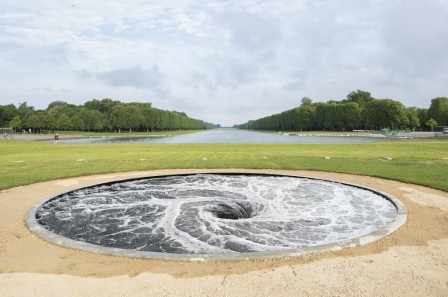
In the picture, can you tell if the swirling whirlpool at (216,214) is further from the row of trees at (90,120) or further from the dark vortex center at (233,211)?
the row of trees at (90,120)

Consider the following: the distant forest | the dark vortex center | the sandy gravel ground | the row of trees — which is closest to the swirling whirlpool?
the dark vortex center

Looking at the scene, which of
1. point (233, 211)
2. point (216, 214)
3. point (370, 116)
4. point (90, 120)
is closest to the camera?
point (216, 214)

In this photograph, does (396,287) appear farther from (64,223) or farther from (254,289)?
(64,223)

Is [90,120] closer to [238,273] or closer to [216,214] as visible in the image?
[216,214]

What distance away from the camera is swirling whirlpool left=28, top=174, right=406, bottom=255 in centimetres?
850

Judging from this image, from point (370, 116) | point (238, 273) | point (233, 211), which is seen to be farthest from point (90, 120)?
point (238, 273)

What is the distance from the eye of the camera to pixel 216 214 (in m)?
11.4

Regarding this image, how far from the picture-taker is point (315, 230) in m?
9.37

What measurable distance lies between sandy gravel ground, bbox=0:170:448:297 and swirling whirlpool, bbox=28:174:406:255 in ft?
3.59

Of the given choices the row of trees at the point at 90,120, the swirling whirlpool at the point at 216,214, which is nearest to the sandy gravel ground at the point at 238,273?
the swirling whirlpool at the point at 216,214

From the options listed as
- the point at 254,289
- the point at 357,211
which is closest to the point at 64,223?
the point at 254,289

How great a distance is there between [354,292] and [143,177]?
45.3 ft

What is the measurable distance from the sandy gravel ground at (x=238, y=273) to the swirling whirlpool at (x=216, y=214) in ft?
3.59

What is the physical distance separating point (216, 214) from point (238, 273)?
5492 mm
